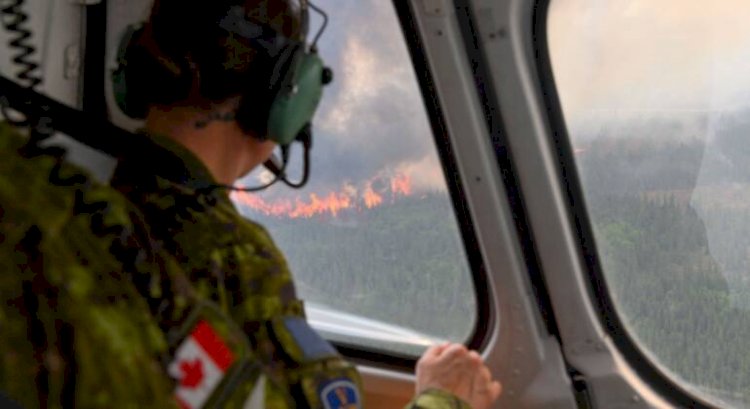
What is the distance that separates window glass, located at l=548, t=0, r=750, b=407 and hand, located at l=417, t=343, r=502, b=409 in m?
0.43

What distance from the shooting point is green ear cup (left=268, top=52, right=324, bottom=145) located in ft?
4.65

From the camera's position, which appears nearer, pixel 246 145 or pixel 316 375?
pixel 316 375

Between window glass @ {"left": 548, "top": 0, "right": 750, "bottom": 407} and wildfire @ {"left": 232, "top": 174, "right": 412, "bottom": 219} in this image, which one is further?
wildfire @ {"left": 232, "top": 174, "right": 412, "bottom": 219}

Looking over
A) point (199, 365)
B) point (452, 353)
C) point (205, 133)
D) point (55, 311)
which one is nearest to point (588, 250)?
point (452, 353)

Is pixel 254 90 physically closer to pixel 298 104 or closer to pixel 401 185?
pixel 298 104

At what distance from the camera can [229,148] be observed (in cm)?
142

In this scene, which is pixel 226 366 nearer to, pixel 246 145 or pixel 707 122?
pixel 246 145

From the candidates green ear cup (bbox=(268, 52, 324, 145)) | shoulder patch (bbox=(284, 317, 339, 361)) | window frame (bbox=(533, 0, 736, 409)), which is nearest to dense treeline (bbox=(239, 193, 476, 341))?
window frame (bbox=(533, 0, 736, 409))

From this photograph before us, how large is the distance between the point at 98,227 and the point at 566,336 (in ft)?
5.00

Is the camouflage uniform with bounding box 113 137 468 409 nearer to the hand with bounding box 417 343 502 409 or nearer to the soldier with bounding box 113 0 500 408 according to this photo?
the soldier with bounding box 113 0 500 408

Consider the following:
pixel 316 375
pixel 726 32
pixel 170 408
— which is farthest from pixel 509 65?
pixel 170 408

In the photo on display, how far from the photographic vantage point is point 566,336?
2.29 meters

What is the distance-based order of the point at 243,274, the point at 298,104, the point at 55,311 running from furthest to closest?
1. the point at 298,104
2. the point at 243,274
3. the point at 55,311

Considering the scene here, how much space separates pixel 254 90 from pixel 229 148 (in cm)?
9
